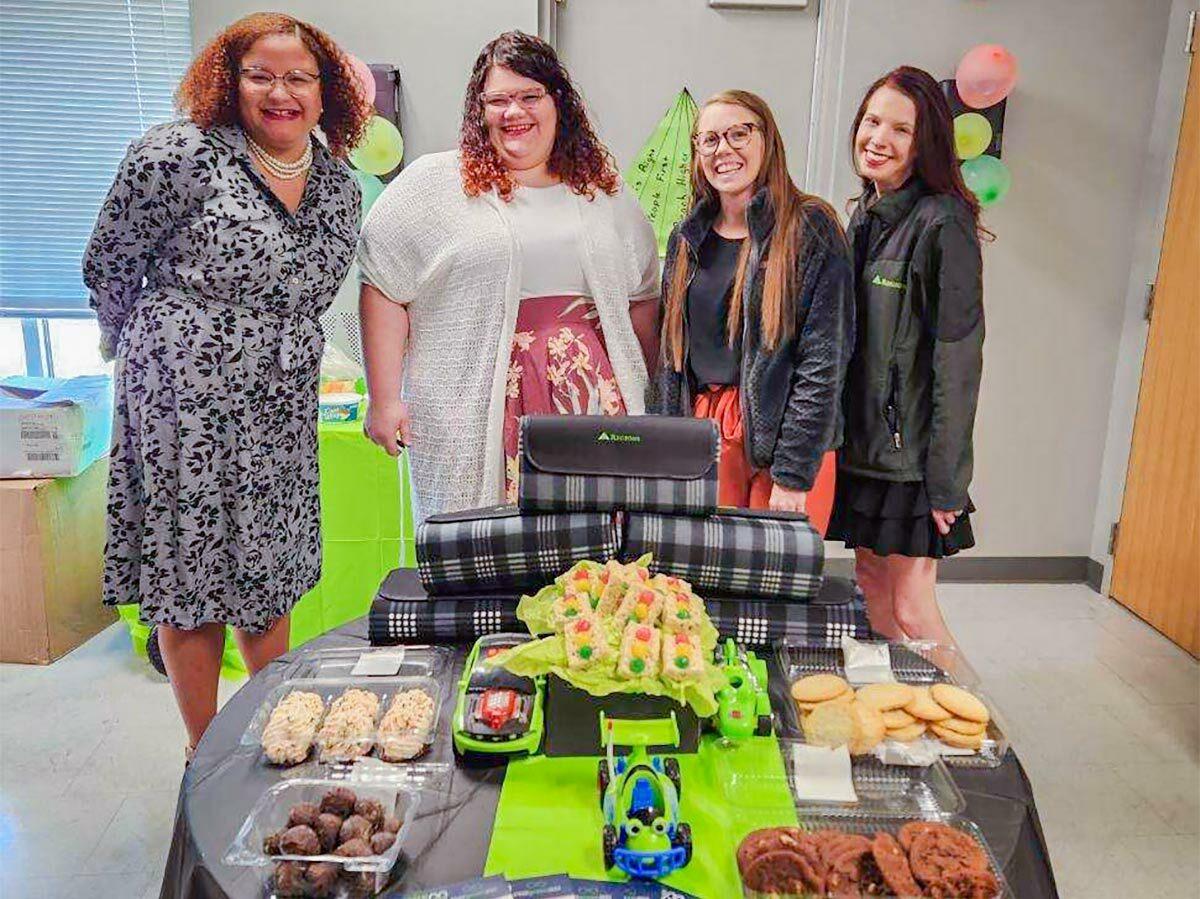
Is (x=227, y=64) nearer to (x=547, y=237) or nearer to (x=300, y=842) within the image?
(x=547, y=237)

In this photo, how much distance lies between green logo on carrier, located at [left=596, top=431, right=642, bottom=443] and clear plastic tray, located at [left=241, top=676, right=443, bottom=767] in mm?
407

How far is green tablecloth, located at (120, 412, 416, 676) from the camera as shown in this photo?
8.90ft

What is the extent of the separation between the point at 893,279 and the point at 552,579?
1086 millimetres

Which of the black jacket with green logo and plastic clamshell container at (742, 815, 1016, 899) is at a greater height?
the black jacket with green logo

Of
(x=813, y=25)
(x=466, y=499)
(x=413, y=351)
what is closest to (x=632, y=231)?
(x=413, y=351)

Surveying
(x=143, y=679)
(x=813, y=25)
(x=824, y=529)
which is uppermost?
(x=813, y=25)

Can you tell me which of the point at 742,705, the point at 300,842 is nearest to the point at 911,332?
the point at 742,705

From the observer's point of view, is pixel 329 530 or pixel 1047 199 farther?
pixel 1047 199

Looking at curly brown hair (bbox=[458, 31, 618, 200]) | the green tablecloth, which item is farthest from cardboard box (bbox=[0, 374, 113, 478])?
curly brown hair (bbox=[458, 31, 618, 200])

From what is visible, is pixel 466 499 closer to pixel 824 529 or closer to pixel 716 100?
pixel 824 529

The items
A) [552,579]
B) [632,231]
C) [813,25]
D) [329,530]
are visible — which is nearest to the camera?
[552,579]

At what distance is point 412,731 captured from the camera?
112 cm

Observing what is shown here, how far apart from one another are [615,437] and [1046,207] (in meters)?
2.65

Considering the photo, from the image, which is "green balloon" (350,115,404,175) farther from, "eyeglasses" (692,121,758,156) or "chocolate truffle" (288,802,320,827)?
"chocolate truffle" (288,802,320,827)
